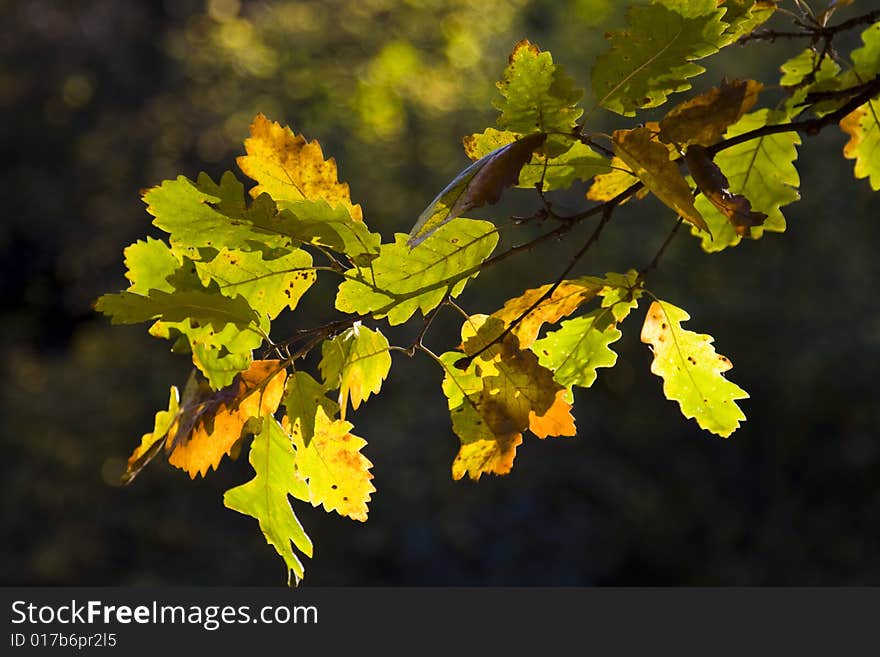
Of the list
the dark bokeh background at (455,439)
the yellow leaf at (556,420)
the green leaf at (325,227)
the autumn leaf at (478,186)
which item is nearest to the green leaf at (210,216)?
the green leaf at (325,227)

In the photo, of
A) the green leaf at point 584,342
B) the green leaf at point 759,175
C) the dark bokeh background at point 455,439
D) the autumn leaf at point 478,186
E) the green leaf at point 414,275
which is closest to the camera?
the autumn leaf at point 478,186

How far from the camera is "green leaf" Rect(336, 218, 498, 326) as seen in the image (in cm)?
79

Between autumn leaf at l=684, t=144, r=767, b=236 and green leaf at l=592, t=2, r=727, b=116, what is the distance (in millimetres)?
48

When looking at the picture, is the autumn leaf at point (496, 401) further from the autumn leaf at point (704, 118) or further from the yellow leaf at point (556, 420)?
the autumn leaf at point (704, 118)

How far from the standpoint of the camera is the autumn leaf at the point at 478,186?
26.7 inches

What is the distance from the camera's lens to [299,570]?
2.60 feet

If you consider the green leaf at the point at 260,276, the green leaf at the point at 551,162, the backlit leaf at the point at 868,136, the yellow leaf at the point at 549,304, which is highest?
the backlit leaf at the point at 868,136

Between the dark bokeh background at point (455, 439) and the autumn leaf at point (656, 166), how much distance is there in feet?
14.6

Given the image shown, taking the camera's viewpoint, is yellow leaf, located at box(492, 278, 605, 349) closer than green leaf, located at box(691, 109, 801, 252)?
Yes

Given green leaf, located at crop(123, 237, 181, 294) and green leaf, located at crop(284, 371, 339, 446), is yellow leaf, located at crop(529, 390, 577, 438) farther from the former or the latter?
green leaf, located at crop(123, 237, 181, 294)

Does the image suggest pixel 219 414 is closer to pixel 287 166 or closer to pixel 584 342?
pixel 287 166

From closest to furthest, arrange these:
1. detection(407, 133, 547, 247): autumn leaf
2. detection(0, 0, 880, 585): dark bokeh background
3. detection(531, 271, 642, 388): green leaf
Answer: detection(407, 133, 547, 247): autumn leaf, detection(531, 271, 642, 388): green leaf, detection(0, 0, 880, 585): dark bokeh background

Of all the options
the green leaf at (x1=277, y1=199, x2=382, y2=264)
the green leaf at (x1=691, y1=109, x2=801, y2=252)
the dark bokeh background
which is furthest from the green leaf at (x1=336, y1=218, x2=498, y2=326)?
the dark bokeh background

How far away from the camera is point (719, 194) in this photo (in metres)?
0.71
